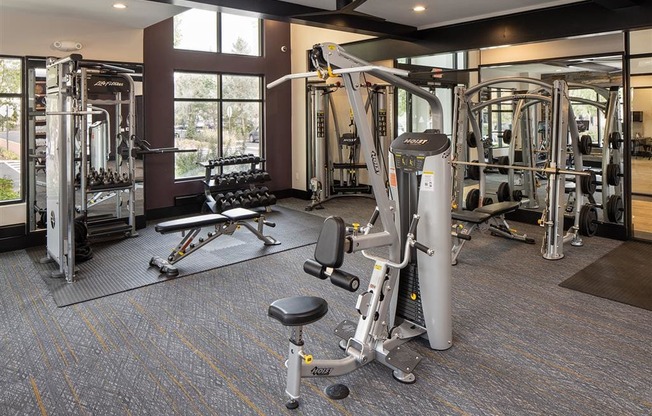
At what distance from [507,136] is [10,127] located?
18.9 feet

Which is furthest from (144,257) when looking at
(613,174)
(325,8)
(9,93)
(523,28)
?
(613,174)

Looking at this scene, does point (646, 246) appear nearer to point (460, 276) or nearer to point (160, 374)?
point (460, 276)

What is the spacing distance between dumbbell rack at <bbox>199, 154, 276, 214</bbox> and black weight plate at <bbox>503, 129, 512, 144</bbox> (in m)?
3.11

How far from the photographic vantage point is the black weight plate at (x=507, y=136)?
A: 20.0 feet

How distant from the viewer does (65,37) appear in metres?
5.45

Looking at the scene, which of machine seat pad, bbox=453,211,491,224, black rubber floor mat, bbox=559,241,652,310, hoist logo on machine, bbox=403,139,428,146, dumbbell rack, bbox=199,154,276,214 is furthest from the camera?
dumbbell rack, bbox=199,154,276,214

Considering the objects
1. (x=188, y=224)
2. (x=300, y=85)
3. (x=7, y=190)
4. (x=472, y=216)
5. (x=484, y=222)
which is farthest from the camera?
(x=300, y=85)

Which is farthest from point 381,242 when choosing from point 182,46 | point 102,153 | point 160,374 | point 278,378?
point 182,46

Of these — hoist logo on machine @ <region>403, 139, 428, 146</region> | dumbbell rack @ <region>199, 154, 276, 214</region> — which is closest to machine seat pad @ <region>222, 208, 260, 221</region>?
dumbbell rack @ <region>199, 154, 276, 214</region>

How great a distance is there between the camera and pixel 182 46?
6.80 meters

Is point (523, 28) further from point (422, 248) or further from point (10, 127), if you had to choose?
point (10, 127)

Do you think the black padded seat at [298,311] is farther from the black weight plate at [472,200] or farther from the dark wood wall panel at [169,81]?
the dark wood wall panel at [169,81]

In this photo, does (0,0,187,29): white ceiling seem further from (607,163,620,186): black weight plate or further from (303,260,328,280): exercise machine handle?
(607,163,620,186): black weight plate

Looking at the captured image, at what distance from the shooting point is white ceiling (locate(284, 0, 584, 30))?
509cm
